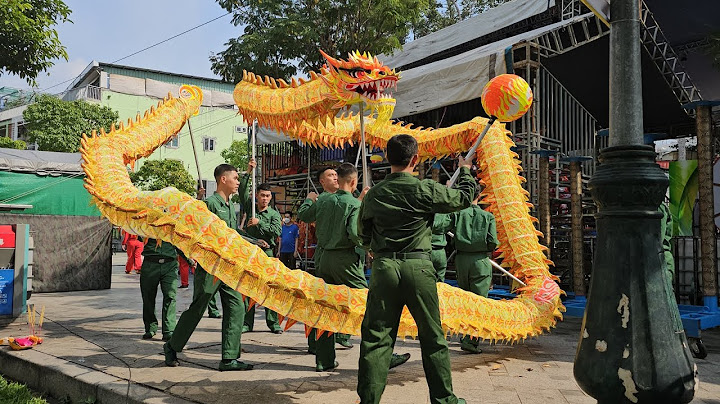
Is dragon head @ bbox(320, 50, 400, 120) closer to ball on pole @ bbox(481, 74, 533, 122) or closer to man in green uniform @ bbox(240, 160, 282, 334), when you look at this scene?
ball on pole @ bbox(481, 74, 533, 122)

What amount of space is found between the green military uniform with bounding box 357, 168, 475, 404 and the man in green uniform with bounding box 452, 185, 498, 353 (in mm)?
2450

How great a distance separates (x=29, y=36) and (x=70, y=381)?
24.6 ft

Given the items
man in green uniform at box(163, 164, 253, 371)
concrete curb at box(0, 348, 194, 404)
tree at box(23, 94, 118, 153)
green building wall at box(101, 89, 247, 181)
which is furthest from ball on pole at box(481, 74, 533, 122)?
green building wall at box(101, 89, 247, 181)

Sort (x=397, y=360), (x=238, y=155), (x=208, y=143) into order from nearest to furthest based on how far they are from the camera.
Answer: (x=397, y=360)
(x=238, y=155)
(x=208, y=143)

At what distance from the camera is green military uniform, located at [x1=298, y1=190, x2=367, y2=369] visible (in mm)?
4863

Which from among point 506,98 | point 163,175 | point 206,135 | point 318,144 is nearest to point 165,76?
point 206,135

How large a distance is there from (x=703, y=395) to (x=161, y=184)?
27.9m

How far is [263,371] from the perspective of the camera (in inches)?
194

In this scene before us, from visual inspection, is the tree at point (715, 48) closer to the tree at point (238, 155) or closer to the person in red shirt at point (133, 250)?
the person in red shirt at point (133, 250)

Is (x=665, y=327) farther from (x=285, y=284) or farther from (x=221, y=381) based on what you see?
(x=221, y=381)

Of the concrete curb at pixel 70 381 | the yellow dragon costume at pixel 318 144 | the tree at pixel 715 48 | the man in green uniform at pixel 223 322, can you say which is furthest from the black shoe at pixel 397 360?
the tree at pixel 715 48

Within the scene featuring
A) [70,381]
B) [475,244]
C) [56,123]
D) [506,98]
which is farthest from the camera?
[56,123]

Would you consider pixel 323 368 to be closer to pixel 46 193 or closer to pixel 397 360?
pixel 397 360

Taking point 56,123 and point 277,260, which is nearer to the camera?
point 277,260
